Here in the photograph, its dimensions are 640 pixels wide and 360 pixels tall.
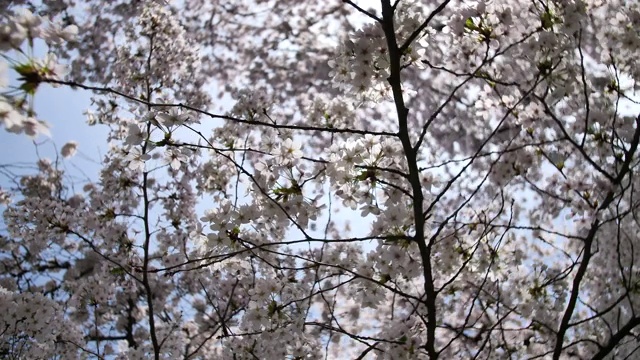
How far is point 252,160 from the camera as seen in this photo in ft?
25.1

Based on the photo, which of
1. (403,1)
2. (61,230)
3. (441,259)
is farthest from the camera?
(61,230)

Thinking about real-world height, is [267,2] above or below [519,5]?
above

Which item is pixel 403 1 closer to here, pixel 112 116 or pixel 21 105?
pixel 21 105

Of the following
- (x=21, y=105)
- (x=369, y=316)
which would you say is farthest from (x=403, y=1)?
(x=369, y=316)

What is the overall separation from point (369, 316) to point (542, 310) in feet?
14.2

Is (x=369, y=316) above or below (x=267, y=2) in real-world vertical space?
below

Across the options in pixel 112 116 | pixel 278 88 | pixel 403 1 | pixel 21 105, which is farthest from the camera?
pixel 278 88

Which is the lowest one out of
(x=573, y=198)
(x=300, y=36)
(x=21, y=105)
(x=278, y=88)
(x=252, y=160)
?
(x=21, y=105)

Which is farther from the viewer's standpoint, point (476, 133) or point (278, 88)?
point (278, 88)

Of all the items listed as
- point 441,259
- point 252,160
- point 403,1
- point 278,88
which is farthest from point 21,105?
point 278,88

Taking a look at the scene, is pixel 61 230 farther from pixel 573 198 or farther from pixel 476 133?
pixel 476 133

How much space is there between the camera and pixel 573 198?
376cm

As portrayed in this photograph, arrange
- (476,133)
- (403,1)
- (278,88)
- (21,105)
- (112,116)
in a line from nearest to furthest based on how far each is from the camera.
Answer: (21,105)
(403,1)
(112,116)
(476,133)
(278,88)

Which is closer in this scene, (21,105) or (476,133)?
(21,105)
